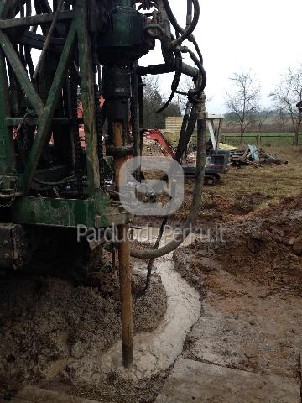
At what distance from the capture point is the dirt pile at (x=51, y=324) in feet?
11.8

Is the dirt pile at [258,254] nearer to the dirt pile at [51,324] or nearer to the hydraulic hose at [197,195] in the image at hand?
the dirt pile at [51,324]

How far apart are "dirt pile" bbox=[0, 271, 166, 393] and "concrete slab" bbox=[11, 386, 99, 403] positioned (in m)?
0.12

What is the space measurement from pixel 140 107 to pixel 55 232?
4.52 ft

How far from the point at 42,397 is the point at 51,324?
0.76m

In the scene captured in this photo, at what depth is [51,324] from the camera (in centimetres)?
394

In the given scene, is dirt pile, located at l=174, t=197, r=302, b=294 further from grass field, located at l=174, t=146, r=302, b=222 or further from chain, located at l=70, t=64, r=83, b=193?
chain, located at l=70, t=64, r=83, b=193

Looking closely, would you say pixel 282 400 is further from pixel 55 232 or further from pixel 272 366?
pixel 55 232

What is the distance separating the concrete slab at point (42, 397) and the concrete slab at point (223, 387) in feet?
2.12

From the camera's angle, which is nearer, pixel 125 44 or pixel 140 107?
pixel 125 44

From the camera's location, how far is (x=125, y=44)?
3027 mm

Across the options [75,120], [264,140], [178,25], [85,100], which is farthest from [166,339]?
[264,140]

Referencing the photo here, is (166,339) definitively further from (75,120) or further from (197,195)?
(75,120)

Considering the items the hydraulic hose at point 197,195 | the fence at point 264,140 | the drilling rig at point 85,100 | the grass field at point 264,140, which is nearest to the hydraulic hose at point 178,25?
Answer: the drilling rig at point 85,100

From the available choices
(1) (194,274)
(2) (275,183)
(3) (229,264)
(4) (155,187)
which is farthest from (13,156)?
(2) (275,183)
